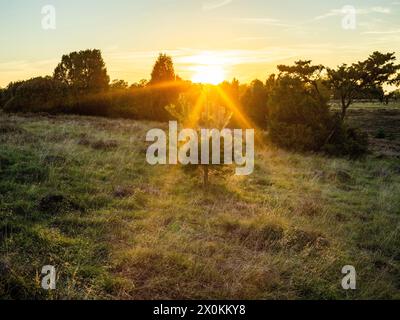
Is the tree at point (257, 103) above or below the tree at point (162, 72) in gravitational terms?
below

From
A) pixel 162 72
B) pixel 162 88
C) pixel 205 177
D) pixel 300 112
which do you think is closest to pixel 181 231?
pixel 205 177

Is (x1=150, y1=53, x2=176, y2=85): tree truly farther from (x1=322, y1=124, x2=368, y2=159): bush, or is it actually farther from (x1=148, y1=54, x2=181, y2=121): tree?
(x1=322, y1=124, x2=368, y2=159): bush

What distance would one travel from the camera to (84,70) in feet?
121

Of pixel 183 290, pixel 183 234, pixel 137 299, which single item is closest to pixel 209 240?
pixel 183 234

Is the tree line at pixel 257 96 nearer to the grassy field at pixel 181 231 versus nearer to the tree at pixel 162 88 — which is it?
the tree at pixel 162 88

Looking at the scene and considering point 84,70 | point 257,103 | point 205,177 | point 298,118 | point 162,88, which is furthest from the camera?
point 84,70

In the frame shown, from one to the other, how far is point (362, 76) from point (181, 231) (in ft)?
60.5

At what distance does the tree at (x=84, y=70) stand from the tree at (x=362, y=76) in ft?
74.7

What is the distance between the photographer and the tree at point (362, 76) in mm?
20969

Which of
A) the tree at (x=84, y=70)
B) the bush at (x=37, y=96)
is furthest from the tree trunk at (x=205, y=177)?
the tree at (x=84, y=70)

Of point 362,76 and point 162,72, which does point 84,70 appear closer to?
point 162,72

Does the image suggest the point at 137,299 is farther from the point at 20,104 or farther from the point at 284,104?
the point at 20,104

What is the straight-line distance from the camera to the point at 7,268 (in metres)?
5.07

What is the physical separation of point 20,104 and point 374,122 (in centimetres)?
4171
